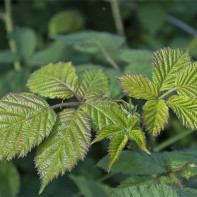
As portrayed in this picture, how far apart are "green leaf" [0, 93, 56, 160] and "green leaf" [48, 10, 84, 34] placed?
6.17 feet

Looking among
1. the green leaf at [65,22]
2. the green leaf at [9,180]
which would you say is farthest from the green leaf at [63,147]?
the green leaf at [65,22]

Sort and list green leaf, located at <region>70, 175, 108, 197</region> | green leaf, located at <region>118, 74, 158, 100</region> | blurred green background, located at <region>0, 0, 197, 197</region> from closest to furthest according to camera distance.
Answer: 1. green leaf, located at <region>118, 74, 158, 100</region>
2. green leaf, located at <region>70, 175, 108, 197</region>
3. blurred green background, located at <region>0, 0, 197, 197</region>

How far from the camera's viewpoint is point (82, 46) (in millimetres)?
1794

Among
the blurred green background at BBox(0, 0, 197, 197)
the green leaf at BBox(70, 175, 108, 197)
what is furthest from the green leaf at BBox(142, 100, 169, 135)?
the green leaf at BBox(70, 175, 108, 197)

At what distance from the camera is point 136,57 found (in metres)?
1.58

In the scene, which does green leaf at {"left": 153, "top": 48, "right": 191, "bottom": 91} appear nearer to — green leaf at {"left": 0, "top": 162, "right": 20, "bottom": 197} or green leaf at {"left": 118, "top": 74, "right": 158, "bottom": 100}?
green leaf at {"left": 118, "top": 74, "right": 158, "bottom": 100}

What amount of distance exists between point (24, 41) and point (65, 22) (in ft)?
2.07

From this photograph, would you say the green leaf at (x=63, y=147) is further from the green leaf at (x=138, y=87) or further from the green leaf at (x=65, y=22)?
the green leaf at (x=65, y=22)

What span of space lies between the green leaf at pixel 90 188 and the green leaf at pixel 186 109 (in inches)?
39.5

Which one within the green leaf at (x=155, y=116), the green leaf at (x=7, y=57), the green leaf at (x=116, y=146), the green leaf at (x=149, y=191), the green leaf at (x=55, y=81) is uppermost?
the green leaf at (x=55, y=81)

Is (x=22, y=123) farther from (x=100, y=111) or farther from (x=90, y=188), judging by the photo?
(x=90, y=188)

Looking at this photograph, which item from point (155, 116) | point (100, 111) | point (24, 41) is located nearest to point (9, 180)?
point (24, 41)

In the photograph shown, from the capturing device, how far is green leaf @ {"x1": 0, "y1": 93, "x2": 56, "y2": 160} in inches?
30.6

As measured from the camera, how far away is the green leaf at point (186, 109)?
782 millimetres
